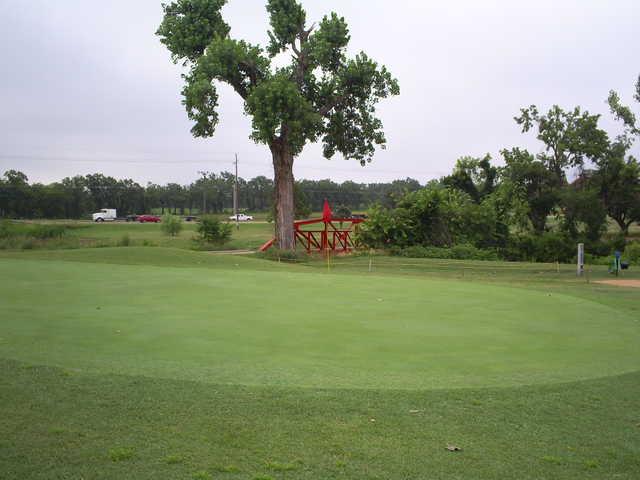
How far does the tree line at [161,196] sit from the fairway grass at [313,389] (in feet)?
170

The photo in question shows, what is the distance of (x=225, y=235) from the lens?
43.7 m

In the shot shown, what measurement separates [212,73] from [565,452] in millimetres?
29903

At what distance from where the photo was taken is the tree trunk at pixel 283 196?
34.8m

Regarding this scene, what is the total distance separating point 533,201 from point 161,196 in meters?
66.4

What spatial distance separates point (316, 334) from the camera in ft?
28.1

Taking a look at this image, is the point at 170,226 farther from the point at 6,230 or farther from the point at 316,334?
the point at 316,334

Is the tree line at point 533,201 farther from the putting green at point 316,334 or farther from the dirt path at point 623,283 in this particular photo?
the putting green at point 316,334

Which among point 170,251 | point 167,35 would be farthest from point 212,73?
point 170,251

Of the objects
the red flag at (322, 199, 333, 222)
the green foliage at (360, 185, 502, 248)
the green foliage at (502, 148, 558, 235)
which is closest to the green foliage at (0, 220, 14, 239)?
the red flag at (322, 199, 333, 222)

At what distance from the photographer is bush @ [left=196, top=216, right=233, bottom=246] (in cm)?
4309

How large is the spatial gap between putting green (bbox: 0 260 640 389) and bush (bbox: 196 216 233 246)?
95.8ft

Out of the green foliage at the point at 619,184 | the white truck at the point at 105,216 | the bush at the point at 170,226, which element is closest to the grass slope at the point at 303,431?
the green foliage at the point at 619,184

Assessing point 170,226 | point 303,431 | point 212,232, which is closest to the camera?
point 303,431

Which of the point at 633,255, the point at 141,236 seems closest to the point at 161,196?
the point at 141,236
